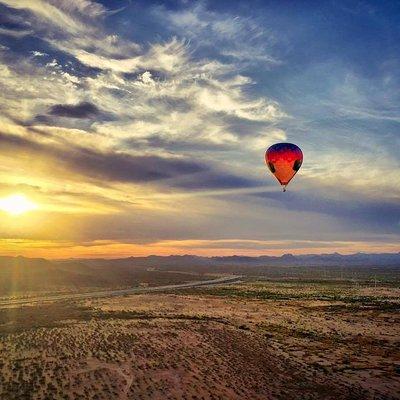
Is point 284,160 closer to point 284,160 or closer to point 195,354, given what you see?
point 284,160

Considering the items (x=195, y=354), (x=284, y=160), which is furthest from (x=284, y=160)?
(x=195, y=354)

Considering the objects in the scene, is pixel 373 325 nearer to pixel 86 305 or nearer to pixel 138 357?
pixel 138 357

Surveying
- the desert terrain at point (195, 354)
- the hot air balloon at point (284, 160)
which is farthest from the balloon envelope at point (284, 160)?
the desert terrain at point (195, 354)

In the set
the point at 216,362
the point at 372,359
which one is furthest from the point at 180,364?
the point at 372,359

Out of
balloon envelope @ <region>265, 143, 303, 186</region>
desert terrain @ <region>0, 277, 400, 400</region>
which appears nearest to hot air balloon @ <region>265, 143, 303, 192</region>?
balloon envelope @ <region>265, 143, 303, 186</region>

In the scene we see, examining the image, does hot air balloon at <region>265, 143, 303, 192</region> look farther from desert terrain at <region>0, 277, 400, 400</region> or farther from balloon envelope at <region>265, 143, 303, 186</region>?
desert terrain at <region>0, 277, 400, 400</region>

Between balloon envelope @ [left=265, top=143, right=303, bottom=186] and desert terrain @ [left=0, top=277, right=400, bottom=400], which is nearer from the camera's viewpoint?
desert terrain @ [left=0, top=277, right=400, bottom=400]
